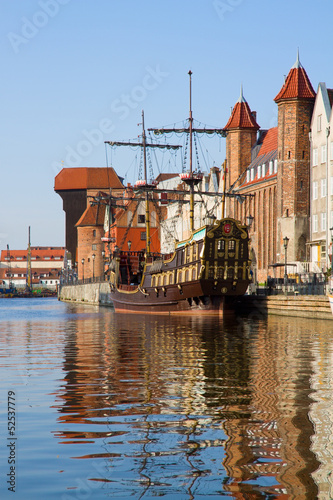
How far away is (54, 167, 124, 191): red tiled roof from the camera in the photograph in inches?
7539

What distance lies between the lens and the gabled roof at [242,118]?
91938 mm

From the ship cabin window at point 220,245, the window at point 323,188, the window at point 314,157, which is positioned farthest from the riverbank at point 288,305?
the window at point 314,157

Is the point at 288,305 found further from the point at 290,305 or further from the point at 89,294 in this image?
the point at 89,294

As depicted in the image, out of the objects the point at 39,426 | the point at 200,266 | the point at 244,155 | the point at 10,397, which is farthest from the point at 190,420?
the point at 244,155

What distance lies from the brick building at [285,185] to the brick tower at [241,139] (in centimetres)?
273

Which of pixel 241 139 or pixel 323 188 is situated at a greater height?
pixel 241 139

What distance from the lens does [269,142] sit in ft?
291

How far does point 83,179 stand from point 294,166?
127 metres

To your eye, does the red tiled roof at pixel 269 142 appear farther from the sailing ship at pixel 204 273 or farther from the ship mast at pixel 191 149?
the sailing ship at pixel 204 273

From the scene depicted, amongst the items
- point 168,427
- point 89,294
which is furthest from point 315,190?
point 168,427

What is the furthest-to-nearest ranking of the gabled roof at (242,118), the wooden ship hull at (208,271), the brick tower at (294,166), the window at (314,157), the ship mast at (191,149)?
the gabled roof at (242,118), the brick tower at (294,166), the window at (314,157), the ship mast at (191,149), the wooden ship hull at (208,271)

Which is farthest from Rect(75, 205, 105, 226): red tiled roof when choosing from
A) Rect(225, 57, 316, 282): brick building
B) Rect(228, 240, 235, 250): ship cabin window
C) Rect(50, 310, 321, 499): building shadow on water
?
Rect(50, 310, 321, 499): building shadow on water

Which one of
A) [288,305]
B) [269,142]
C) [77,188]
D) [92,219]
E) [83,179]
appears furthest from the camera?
[83,179]

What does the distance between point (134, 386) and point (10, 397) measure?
2.37 m
